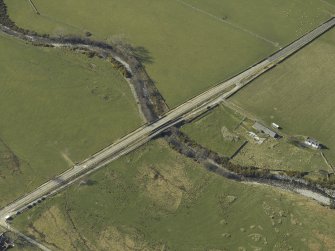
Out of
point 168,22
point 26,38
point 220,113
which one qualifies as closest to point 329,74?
point 220,113

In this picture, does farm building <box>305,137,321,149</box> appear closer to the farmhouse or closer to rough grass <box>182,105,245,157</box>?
the farmhouse

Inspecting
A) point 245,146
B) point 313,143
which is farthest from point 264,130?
point 313,143

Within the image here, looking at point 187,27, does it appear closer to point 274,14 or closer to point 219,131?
point 274,14

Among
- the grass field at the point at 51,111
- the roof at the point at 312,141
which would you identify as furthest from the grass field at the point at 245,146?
the grass field at the point at 51,111

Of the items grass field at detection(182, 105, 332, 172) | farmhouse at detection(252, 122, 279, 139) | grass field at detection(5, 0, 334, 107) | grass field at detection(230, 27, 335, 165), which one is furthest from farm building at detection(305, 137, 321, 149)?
grass field at detection(5, 0, 334, 107)

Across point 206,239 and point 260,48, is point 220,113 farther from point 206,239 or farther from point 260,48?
point 206,239

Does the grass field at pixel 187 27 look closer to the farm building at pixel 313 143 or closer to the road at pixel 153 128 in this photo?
the road at pixel 153 128
